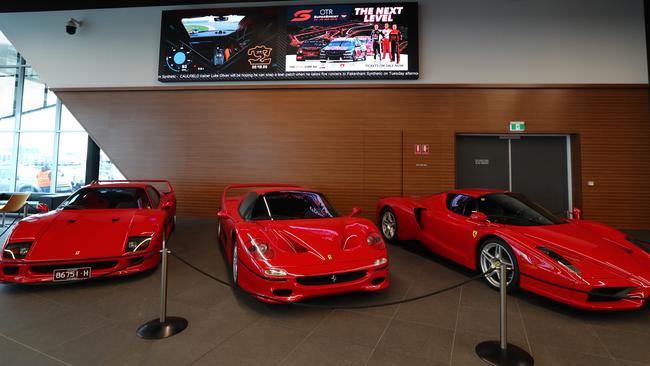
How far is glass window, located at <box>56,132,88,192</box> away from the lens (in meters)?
8.67

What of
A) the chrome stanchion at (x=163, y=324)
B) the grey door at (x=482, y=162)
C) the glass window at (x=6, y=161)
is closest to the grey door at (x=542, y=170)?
the grey door at (x=482, y=162)

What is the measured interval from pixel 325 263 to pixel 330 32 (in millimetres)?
5666

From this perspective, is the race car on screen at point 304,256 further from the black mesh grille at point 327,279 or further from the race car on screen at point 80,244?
the race car on screen at point 80,244

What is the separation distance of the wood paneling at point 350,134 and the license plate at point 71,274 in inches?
159

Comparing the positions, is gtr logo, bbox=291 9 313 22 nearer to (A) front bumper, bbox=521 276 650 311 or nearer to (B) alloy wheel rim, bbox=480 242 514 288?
(B) alloy wheel rim, bbox=480 242 514 288

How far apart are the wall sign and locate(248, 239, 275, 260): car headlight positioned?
4806 mm

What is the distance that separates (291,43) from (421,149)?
12.5 ft

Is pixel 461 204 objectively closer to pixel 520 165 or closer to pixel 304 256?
pixel 304 256

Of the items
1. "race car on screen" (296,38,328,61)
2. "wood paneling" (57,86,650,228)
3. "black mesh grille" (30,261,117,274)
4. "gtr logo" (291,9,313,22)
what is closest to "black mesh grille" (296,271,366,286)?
"black mesh grille" (30,261,117,274)

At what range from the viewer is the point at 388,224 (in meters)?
4.73

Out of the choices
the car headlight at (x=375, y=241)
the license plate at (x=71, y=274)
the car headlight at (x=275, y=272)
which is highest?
the car headlight at (x=375, y=241)

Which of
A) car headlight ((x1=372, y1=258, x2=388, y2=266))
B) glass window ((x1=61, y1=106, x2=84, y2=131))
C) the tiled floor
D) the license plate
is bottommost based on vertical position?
the tiled floor

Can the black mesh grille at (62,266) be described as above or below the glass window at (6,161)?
below

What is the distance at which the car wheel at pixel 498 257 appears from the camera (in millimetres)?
2609
